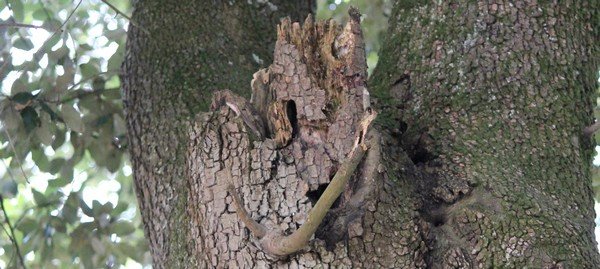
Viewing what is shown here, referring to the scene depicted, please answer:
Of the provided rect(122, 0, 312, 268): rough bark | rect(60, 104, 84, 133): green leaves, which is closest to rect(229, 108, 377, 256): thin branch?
rect(122, 0, 312, 268): rough bark

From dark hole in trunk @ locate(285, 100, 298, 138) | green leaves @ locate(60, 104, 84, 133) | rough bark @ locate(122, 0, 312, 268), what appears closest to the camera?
dark hole in trunk @ locate(285, 100, 298, 138)

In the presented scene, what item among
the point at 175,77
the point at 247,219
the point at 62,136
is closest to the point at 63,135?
the point at 62,136

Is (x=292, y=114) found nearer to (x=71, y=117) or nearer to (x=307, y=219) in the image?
(x=307, y=219)

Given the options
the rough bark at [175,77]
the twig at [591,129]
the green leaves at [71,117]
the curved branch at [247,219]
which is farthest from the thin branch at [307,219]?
the green leaves at [71,117]

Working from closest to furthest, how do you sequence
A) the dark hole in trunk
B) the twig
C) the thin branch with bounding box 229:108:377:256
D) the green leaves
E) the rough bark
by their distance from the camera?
the thin branch with bounding box 229:108:377:256 < the dark hole in trunk < the twig < the rough bark < the green leaves

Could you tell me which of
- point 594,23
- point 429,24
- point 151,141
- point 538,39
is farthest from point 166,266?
point 594,23

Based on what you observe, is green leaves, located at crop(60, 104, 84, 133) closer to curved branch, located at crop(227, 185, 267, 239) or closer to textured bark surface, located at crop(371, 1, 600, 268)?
textured bark surface, located at crop(371, 1, 600, 268)

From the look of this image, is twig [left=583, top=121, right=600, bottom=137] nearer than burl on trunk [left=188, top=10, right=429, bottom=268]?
No

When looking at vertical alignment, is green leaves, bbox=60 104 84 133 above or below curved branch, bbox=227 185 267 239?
above

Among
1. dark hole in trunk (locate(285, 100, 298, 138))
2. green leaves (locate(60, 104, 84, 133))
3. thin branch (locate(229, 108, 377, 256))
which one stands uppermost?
green leaves (locate(60, 104, 84, 133))
